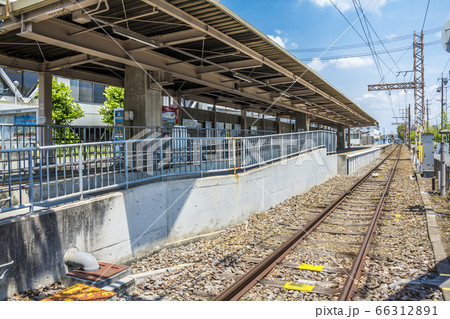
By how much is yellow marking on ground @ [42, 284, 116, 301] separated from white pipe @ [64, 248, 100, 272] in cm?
68

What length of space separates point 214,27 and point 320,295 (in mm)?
7890

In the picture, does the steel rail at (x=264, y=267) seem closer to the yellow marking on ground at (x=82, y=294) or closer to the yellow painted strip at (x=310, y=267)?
the yellow painted strip at (x=310, y=267)

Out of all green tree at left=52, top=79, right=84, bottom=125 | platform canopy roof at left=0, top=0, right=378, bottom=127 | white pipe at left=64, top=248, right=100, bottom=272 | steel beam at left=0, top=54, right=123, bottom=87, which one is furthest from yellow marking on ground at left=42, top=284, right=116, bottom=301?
green tree at left=52, top=79, right=84, bottom=125

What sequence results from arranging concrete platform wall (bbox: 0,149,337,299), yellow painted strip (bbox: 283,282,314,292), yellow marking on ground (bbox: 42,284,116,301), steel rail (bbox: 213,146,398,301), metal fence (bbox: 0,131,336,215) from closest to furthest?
yellow marking on ground (bbox: 42,284,116,301), concrete platform wall (bbox: 0,149,337,299), steel rail (bbox: 213,146,398,301), yellow painted strip (bbox: 283,282,314,292), metal fence (bbox: 0,131,336,215)

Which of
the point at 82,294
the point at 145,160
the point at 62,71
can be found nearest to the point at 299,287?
the point at 82,294

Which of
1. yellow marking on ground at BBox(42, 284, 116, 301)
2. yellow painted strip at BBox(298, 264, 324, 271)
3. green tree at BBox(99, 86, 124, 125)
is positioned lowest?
yellow painted strip at BBox(298, 264, 324, 271)

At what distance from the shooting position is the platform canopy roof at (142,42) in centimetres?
862

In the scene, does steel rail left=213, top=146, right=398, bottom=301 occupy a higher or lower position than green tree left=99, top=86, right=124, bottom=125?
lower

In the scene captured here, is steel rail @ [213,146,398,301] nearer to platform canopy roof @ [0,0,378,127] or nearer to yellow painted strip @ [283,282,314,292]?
yellow painted strip @ [283,282,314,292]

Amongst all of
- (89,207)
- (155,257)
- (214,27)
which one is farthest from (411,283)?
(214,27)

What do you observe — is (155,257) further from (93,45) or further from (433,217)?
(433,217)

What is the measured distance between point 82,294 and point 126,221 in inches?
99.9

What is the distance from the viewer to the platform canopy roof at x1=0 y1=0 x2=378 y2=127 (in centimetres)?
862

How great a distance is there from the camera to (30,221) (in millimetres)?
5352
